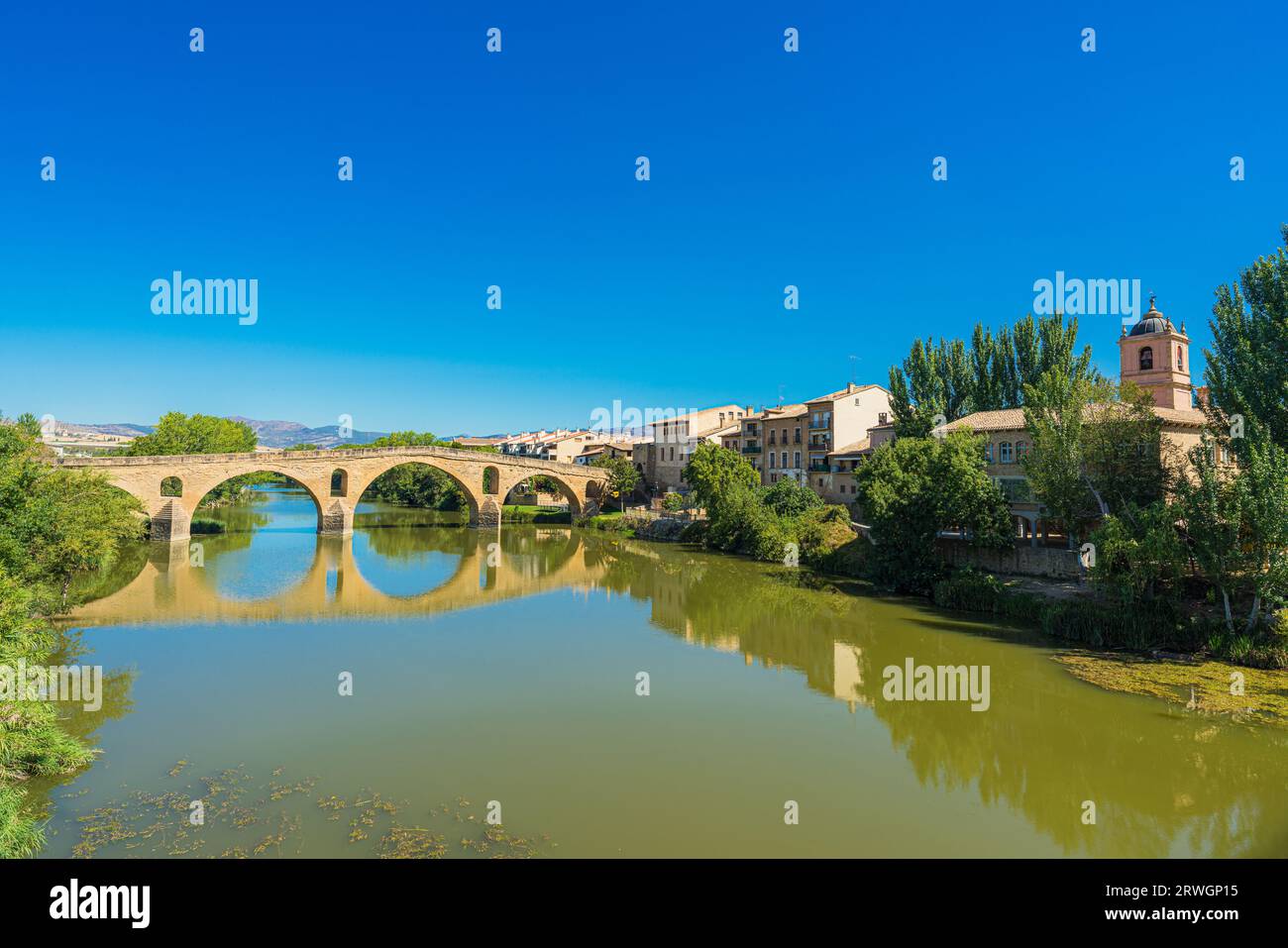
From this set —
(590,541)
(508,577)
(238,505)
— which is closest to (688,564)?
(508,577)

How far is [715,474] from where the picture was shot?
125ft

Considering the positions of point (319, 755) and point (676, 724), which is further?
point (676, 724)

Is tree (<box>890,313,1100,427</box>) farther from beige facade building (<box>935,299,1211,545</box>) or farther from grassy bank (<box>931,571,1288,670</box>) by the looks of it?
grassy bank (<box>931,571,1288,670</box>)

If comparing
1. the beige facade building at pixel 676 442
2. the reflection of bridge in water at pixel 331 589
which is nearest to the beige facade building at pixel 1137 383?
the reflection of bridge in water at pixel 331 589

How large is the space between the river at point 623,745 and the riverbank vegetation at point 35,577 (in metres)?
0.60

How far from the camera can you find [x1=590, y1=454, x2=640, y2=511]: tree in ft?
168

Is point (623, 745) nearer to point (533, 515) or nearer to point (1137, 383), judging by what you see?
point (1137, 383)

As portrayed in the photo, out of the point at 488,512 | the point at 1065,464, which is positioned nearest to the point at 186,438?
the point at 488,512

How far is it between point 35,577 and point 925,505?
24.3 m

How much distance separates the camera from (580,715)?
43.0 feet

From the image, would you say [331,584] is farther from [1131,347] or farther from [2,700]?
[1131,347]

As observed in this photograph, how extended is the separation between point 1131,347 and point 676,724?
83.9 feet

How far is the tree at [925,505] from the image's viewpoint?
22828 millimetres
